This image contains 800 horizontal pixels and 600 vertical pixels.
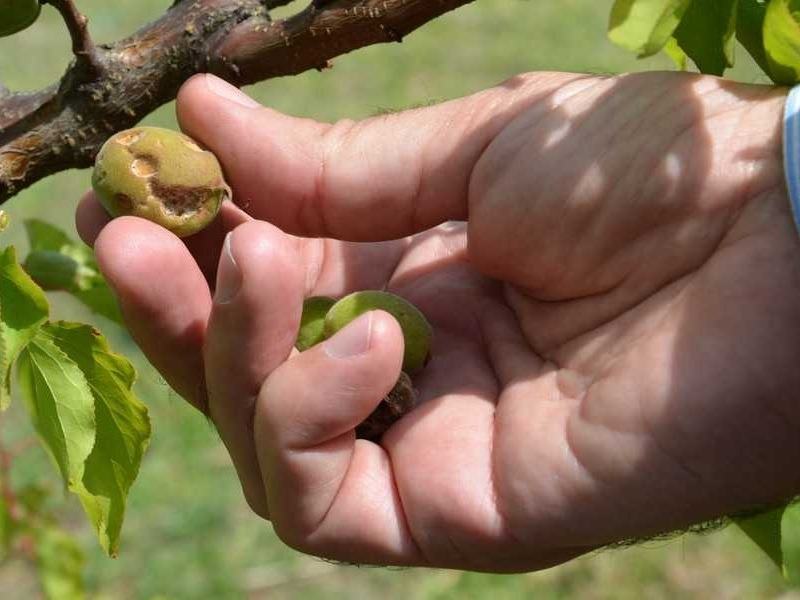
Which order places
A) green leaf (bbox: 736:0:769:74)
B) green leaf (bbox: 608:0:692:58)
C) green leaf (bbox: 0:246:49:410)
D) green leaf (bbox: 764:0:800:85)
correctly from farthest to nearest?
green leaf (bbox: 736:0:769:74) < green leaf (bbox: 0:246:49:410) < green leaf (bbox: 764:0:800:85) < green leaf (bbox: 608:0:692:58)

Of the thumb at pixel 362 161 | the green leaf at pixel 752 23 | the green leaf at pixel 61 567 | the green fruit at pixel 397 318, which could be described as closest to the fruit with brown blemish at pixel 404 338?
the green fruit at pixel 397 318

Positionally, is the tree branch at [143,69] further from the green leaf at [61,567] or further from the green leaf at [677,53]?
the green leaf at [61,567]

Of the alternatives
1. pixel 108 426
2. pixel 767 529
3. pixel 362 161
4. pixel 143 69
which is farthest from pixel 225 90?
pixel 767 529

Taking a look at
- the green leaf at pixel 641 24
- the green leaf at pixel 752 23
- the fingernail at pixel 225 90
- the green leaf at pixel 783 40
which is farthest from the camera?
the fingernail at pixel 225 90

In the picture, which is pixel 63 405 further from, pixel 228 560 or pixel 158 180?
pixel 228 560

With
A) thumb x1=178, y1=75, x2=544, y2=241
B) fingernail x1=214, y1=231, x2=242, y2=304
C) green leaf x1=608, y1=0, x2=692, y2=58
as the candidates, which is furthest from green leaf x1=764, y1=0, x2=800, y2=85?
fingernail x1=214, y1=231, x2=242, y2=304

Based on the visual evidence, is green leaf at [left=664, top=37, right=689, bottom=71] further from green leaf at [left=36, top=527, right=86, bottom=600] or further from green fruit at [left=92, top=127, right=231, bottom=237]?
green leaf at [left=36, top=527, right=86, bottom=600]

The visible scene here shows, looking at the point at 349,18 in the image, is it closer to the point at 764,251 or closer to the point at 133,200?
the point at 133,200
